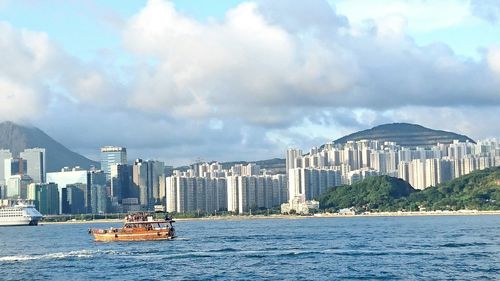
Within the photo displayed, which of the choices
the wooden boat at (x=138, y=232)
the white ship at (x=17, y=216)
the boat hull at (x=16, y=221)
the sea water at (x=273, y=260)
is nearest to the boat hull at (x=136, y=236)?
the wooden boat at (x=138, y=232)

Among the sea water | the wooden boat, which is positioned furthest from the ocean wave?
the wooden boat

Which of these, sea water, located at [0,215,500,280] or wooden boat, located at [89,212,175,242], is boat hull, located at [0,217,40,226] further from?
sea water, located at [0,215,500,280]

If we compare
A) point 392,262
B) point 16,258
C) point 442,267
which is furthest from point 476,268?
point 16,258

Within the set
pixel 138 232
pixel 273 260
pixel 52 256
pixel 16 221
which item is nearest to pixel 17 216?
pixel 16 221

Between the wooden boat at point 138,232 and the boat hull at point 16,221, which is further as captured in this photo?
the boat hull at point 16,221

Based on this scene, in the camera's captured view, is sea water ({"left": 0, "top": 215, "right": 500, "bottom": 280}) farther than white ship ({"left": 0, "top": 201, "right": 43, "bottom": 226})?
No

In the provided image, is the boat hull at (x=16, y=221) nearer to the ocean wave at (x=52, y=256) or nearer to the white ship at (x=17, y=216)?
the white ship at (x=17, y=216)

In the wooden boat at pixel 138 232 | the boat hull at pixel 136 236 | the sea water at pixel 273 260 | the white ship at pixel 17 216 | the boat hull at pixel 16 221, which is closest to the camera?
the sea water at pixel 273 260

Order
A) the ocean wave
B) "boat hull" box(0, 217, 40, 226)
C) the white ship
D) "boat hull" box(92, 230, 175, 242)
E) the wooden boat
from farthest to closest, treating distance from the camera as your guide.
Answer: the white ship, "boat hull" box(0, 217, 40, 226), the wooden boat, "boat hull" box(92, 230, 175, 242), the ocean wave

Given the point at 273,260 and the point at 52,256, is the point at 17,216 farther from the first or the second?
the point at 273,260

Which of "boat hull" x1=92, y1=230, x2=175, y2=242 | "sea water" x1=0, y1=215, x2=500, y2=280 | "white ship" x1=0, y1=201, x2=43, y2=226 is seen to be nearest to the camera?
"sea water" x1=0, y1=215, x2=500, y2=280

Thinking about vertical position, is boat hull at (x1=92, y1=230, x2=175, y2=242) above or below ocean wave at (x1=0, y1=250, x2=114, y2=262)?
above
